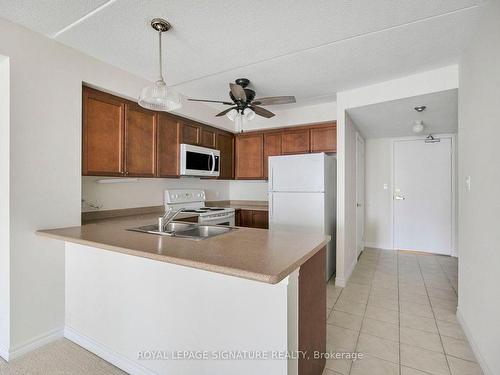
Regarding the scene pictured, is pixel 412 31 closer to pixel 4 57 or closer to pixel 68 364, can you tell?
pixel 4 57

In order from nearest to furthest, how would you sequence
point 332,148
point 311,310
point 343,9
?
point 311,310 → point 343,9 → point 332,148

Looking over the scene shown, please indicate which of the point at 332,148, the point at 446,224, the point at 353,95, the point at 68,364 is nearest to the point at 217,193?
the point at 332,148

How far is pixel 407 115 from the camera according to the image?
321 centimetres

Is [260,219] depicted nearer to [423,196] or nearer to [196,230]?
[196,230]

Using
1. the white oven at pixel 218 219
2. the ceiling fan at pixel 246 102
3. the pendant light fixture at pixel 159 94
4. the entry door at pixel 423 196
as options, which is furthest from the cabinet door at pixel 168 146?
the entry door at pixel 423 196

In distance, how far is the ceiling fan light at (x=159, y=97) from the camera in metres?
1.63

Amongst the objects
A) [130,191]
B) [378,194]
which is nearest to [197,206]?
[130,191]

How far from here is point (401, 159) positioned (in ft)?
14.9

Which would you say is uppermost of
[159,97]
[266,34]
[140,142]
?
[266,34]

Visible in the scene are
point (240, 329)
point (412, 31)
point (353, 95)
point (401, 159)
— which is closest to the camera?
point (240, 329)

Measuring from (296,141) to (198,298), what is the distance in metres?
2.81

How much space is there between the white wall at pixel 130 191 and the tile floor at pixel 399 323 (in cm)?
238

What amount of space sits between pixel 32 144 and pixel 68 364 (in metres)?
1.57

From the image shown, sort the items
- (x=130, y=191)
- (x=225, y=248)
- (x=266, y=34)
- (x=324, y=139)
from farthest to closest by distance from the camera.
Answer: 1. (x=324, y=139)
2. (x=130, y=191)
3. (x=266, y=34)
4. (x=225, y=248)
